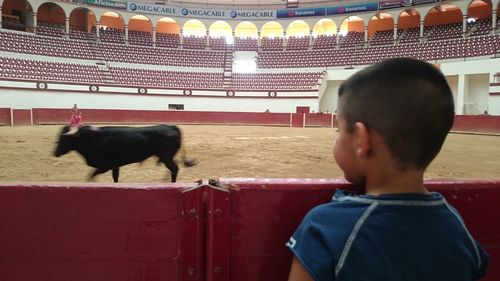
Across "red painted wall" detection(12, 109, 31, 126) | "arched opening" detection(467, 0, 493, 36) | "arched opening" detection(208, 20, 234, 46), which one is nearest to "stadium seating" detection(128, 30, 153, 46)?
"arched opening" detection(208, 20, 234, 46)

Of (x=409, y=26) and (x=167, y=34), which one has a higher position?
(x=409, y=26)

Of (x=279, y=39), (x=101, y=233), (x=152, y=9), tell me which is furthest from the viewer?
(x=279, y=39)

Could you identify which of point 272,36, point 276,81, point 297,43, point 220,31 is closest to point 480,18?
point 297,43

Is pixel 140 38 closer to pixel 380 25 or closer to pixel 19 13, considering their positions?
pixel 19 13

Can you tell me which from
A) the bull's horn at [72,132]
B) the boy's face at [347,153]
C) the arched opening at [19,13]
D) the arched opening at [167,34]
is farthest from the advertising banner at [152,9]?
the boy's face at [347,153]

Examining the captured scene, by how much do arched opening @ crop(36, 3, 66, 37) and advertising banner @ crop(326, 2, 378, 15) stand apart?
78.9 feet

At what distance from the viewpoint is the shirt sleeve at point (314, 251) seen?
94 centimetres

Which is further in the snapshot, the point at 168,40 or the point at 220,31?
the point at 220,31

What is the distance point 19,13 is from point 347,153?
37127 mm

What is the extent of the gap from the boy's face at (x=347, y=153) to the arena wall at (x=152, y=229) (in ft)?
0.54

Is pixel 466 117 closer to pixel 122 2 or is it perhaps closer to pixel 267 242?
pixel 267 242

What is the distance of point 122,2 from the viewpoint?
3388 centimetres

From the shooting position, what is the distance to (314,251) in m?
0.96

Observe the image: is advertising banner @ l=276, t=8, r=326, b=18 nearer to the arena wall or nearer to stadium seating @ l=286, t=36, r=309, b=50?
stadium seating @ l=286, t=36, r=309, b=50
